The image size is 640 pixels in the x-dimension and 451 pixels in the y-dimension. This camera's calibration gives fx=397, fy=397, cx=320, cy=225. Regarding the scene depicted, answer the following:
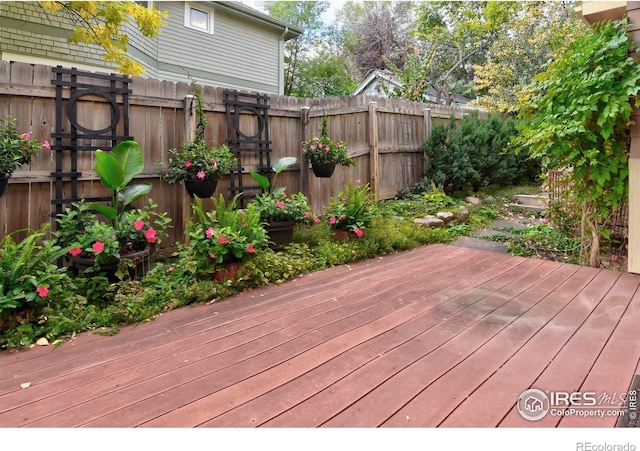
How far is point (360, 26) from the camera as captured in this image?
18984 mm

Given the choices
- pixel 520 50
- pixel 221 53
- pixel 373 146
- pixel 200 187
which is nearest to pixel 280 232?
pixel 200 187

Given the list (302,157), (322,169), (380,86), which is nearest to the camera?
(322,169)

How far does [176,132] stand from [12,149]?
153 centimetres

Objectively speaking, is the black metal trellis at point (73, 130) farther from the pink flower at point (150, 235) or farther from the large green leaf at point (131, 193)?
the pink flower at point (150, 235)

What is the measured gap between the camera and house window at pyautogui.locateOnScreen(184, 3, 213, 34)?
29.2 feet

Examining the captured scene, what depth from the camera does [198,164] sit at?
12.6ft

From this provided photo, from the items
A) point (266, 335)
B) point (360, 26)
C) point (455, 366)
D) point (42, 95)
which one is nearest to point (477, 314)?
point (455, 366)

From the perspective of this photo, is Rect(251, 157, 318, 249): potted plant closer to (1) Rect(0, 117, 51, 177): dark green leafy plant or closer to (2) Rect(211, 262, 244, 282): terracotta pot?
(2) Rect(211, 262, 244, 282): terracotta pot

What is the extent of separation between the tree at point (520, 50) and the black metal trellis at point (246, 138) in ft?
29.9

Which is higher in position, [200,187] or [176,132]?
[176,132]

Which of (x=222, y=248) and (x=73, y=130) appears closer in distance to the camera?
(x=222, y=248)

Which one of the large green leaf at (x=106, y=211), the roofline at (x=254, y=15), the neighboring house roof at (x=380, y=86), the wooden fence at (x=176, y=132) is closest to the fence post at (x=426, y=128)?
the wooden fence at (x=176, y=132)

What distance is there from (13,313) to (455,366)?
2.48 m

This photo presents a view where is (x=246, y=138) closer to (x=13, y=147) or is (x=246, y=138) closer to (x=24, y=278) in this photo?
(x=13, y=147)
